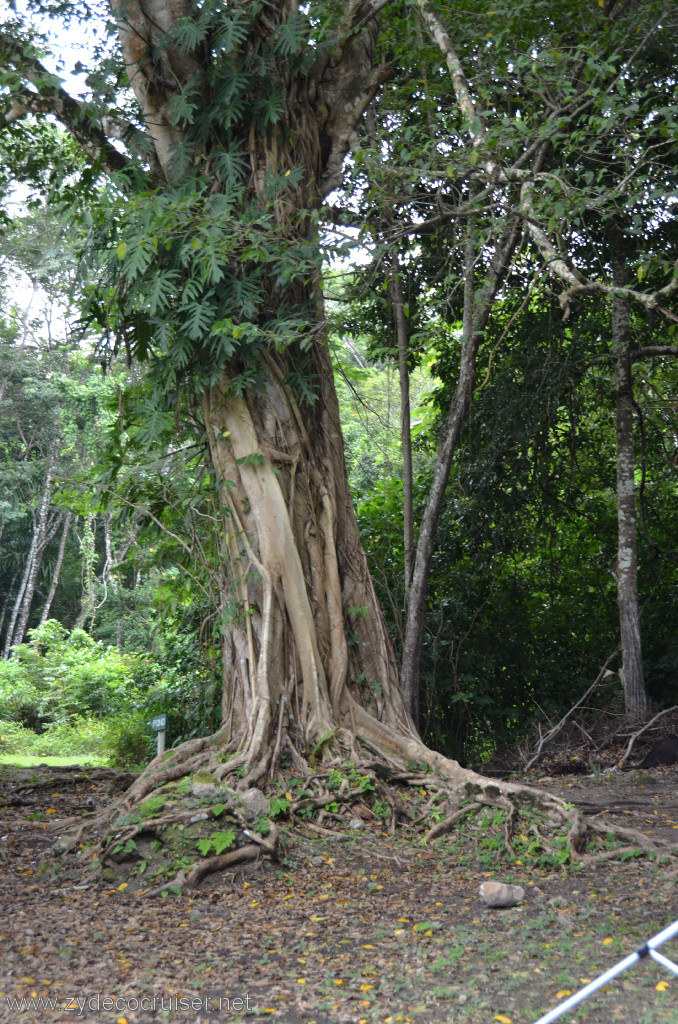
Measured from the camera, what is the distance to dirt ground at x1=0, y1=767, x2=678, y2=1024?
3.03 metres

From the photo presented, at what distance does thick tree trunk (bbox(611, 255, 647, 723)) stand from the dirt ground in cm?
271

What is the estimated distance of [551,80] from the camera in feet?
17.7

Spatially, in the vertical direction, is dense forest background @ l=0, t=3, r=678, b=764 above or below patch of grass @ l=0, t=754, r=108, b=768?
above

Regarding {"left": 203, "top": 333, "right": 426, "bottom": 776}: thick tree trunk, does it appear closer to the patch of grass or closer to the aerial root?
the aerial root

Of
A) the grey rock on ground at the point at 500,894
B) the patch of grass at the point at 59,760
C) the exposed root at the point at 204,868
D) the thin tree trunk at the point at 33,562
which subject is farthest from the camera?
the thin tree trunk at the point at 33,562

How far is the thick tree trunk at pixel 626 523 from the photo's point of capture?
7.86m

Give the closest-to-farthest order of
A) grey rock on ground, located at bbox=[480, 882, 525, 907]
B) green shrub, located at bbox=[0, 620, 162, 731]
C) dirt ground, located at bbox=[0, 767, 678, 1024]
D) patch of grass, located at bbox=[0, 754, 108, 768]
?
dirt ground, located at bbox=[0, 767, 678, 1024], grey rock on ground, located at bbox=[480, 882, 525, 907], patch of grass, located at bbox=[0, 754, 108, 768], green shrub, located at bbox=[0, 620, 162, 731]

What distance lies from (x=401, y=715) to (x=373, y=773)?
941mm

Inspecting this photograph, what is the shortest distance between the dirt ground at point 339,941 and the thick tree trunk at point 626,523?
2.71 meters

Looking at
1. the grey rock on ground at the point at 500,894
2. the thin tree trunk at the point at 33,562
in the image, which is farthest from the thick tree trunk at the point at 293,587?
the thin tree trunk at the point at 33,562

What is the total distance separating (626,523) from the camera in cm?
796

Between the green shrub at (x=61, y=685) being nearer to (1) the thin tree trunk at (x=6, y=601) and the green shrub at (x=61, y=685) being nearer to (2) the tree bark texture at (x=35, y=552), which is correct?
(2) the tree bark texture at (x=35, y=552)

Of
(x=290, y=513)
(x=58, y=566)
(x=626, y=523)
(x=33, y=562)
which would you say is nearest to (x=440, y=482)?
(x=290, y=513)

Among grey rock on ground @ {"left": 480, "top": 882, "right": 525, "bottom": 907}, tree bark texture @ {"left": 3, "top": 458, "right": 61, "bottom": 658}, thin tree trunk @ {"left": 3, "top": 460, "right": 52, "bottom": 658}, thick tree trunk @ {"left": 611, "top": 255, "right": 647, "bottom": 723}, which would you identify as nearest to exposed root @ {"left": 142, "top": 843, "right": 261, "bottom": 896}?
grey rock on ground @ {"left": 480, "top": 882, "right": 525, "bottom": 907}
